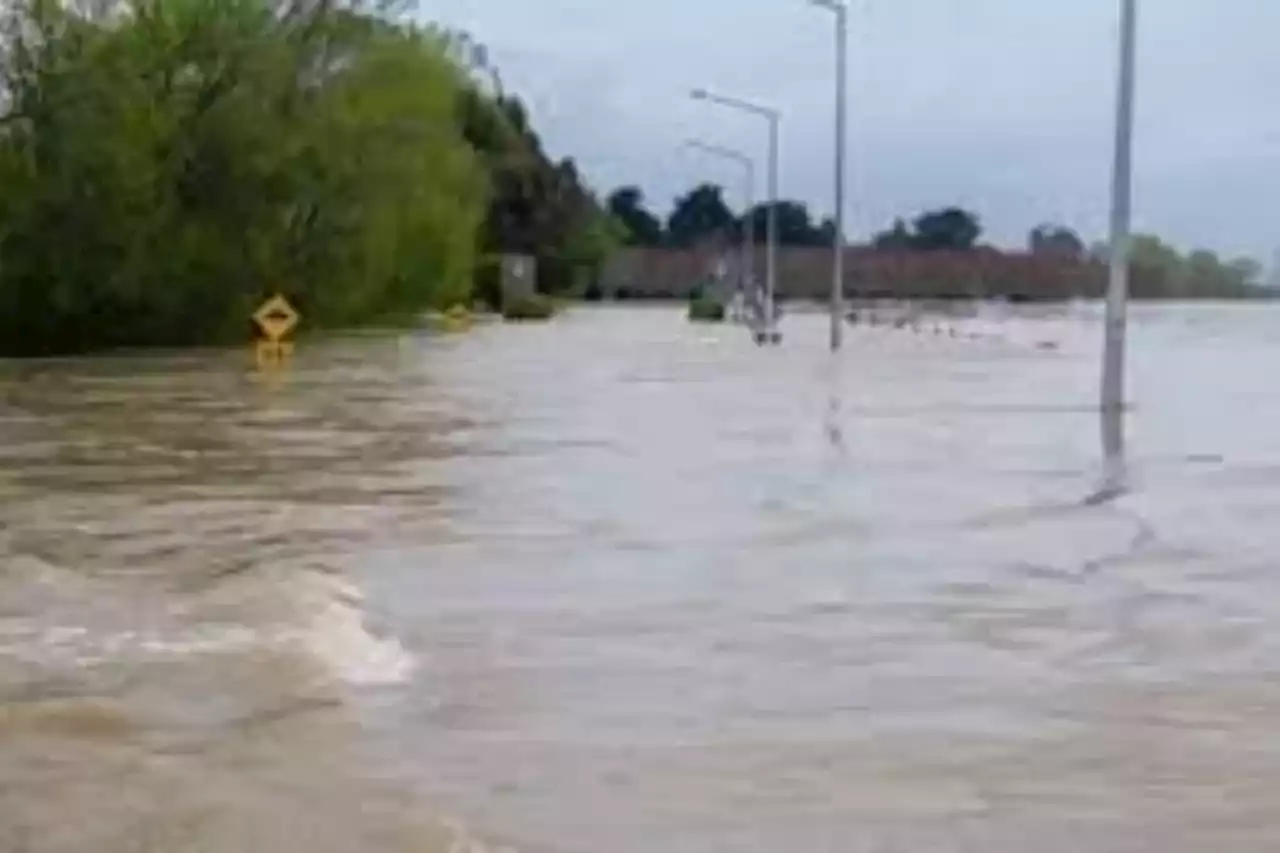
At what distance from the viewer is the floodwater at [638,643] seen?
8.41 m

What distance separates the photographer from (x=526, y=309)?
105 metres

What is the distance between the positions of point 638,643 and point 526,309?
305 ft

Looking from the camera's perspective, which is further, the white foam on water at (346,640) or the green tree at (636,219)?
the green tree at (636,219)

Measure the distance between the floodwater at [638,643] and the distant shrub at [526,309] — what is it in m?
75.3

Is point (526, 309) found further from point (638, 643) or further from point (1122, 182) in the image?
point (638, 643)

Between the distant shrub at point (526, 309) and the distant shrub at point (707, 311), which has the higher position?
the distant shrub at point (707, 311)

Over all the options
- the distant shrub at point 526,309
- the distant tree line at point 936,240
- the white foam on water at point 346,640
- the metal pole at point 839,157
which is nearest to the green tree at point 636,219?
the distant tree line at point 936,240

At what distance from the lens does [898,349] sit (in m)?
60.0

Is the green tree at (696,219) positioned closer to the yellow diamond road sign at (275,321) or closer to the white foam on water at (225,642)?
the yellow diamond road sign at (275,321)

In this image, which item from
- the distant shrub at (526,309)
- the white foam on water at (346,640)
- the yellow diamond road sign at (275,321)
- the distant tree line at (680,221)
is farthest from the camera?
the distant tree line at (680,221)

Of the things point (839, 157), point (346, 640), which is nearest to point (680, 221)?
point (839, 157)

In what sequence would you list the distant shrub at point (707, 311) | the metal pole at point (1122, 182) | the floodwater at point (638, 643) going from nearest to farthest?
the floodwater at point (638, 643), the metal pole at point (1122, 182), the distant shrub at point (707, 311)

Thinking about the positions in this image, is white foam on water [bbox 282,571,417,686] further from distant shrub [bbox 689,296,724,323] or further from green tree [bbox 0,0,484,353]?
distant shrub [bbox 689,296,724,323]

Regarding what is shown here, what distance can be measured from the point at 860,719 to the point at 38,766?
3.08m
